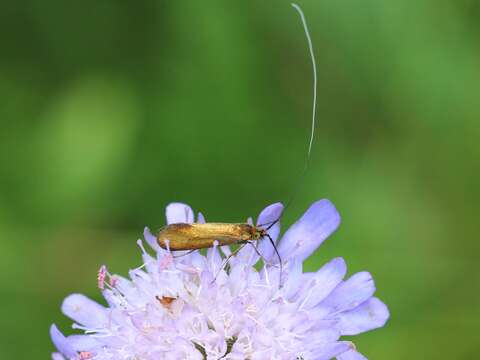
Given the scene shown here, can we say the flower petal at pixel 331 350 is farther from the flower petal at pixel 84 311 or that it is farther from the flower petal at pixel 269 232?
the flower petal at pixel 84 311

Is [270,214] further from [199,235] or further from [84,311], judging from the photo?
[84,311]

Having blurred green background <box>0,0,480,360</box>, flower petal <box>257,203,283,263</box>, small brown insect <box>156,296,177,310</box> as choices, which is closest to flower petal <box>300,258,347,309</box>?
flower petal <box>257,203,283,263</box>

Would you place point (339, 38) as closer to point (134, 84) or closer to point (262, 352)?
point (134, 84)

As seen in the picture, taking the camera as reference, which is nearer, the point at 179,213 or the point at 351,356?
the point at 351,356

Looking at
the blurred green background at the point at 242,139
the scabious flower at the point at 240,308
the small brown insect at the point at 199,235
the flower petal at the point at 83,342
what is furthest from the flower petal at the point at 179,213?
the blurred green background at the point at 242,139

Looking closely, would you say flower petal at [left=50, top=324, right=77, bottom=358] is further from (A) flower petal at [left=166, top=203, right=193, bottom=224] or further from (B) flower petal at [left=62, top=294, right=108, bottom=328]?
(A) flower petal at [left=166, top=203, right=193, bottom=224]

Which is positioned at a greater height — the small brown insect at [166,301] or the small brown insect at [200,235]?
the small brown insect at [200,235]

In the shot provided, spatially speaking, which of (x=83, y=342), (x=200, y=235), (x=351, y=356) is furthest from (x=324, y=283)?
(x=83, y=342)
